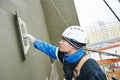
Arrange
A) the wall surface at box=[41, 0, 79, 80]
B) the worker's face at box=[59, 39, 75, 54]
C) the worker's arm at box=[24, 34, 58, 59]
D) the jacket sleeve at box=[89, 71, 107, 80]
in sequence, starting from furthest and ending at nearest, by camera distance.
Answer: the wall surface at box=[41, 0, 79, 80] → the worker's arm at box=[24, 34, 58, 59] → the worker's face at box=[59, 39, 75, 54] → the jacket sleeve at box=[89, 71, 107, 80]

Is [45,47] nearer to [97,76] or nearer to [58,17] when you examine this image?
[97,76]

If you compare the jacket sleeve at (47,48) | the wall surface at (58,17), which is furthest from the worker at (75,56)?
the wall surface at (58,17)

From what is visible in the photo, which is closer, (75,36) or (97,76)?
(97,76)

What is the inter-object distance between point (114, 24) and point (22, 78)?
318cm

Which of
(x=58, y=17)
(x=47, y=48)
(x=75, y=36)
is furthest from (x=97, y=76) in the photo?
(x=58, y=17)

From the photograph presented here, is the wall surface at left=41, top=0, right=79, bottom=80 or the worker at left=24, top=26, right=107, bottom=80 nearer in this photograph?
the worker at left=24, top=26, right=107, bottom=80

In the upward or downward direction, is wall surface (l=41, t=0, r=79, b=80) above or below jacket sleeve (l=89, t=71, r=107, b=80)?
above

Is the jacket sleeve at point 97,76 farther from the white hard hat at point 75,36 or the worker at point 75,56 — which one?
the white hard hat at point 75,36

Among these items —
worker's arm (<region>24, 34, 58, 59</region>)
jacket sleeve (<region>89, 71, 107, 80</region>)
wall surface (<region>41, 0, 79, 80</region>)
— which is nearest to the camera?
jacket sleeve (<region>89, 71, 107, 80</region>)

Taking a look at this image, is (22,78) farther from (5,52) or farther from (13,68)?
(5,52)

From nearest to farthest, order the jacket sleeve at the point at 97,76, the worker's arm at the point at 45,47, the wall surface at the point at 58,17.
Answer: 1. the jacket sleeve at the point at 97,76
2. the worker's arm at the point at 45,47
3. the wall surface at the point at 58,17

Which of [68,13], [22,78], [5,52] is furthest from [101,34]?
[5,52]

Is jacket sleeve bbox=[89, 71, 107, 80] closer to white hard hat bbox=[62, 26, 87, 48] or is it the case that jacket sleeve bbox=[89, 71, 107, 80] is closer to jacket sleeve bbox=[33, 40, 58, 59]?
white hard hat bbox=[62, 26, 87, 48]

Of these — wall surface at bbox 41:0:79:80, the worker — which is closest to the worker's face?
the worker
